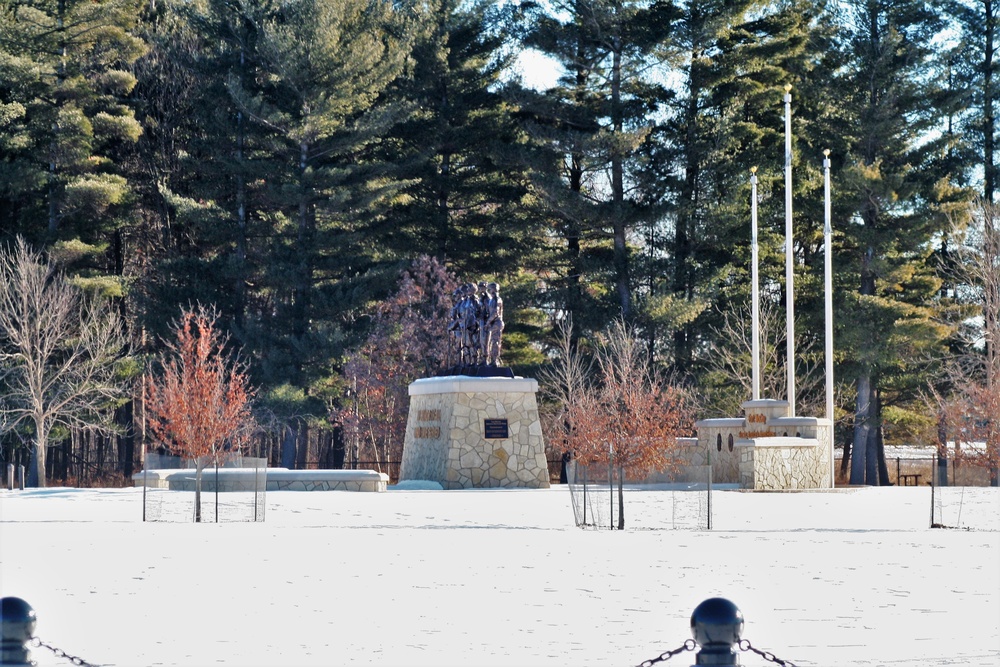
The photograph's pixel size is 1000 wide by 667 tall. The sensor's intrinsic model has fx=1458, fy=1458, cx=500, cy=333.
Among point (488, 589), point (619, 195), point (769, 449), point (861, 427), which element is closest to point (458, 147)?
point (619, 195)

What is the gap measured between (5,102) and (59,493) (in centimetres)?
2125

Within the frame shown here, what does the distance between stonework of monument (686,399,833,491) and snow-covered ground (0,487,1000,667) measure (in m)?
10.2

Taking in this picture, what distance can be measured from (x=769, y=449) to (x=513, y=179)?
20.0 meters

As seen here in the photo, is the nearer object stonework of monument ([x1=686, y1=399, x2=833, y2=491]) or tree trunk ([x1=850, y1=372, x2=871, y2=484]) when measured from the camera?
stonework of monument ([x1=686, y1=399, x2=833, y2=491])

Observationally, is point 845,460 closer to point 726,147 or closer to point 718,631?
point 726,147

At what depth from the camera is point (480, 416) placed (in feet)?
105

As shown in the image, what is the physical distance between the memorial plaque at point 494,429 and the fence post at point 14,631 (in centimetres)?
2634

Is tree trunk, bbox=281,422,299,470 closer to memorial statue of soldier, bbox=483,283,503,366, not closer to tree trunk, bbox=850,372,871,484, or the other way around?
memorial statue of soldier, bbox=483,283,503,366

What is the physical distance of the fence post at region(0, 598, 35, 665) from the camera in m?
5.71

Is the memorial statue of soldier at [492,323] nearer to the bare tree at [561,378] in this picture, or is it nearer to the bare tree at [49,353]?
the bare tree at [561,378]

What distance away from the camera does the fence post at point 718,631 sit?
5.61m

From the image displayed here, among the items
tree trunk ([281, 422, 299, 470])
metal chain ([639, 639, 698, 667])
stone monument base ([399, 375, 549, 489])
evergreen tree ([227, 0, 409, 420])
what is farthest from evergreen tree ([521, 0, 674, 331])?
metal chain ([639, 639, 698, 667])

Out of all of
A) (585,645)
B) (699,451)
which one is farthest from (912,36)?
(585,645)

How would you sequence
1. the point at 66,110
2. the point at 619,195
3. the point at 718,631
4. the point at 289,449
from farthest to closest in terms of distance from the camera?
1. the point at 289,449
2. the point at 619,195
3. the point at 66,110
4. the point at 718,631
